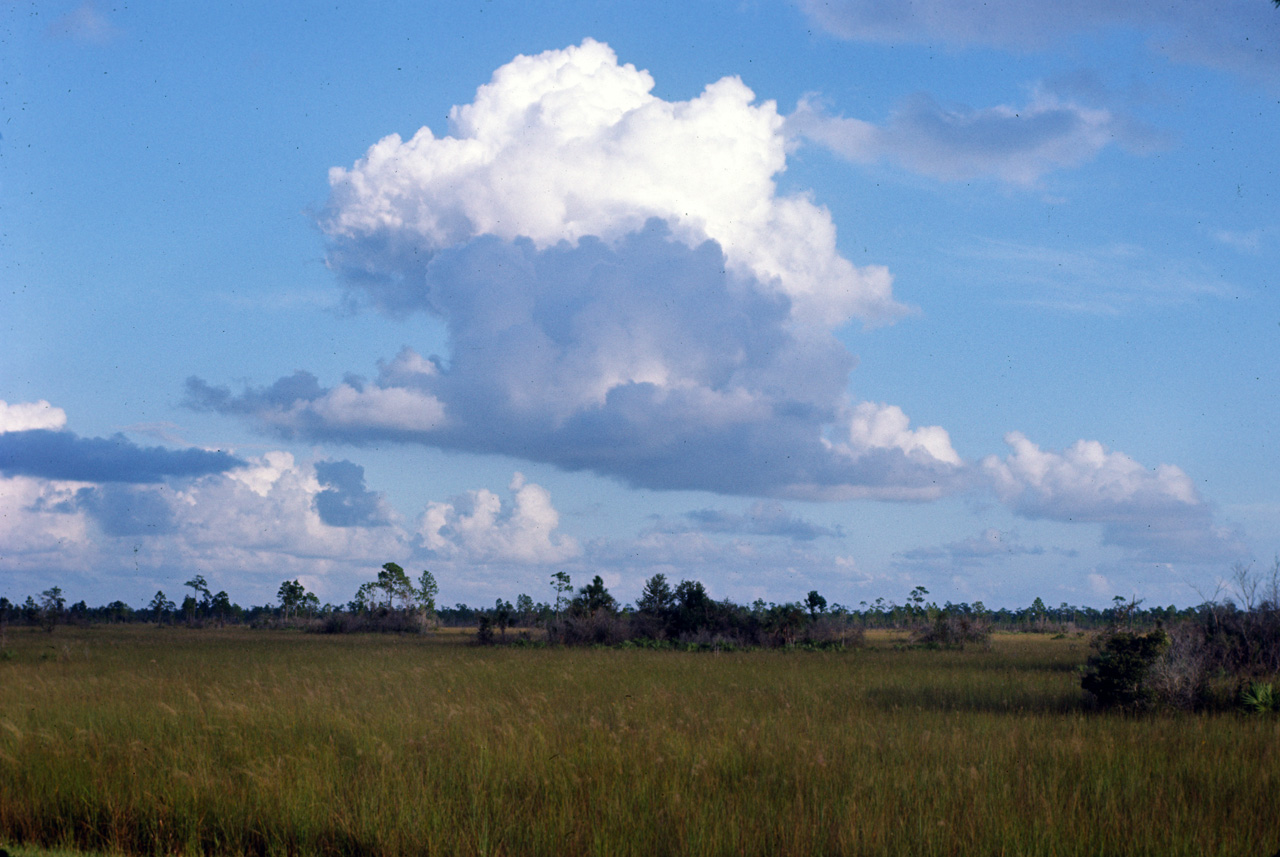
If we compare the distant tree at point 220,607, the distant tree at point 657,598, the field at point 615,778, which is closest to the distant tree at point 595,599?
the distant tree at point 657,598

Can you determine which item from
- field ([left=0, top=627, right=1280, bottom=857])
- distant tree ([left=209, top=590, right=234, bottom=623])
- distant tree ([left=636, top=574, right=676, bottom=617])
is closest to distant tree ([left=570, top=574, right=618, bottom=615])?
distant tree ([left=636, top=574, right=676, bottom=617])

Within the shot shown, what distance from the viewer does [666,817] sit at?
764 cm

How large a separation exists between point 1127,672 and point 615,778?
12.4 meters

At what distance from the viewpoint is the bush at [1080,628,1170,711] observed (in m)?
16.2

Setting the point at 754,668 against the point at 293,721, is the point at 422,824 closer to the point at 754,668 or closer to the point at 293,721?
the point at 293,721

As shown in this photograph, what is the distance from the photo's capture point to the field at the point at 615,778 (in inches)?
288

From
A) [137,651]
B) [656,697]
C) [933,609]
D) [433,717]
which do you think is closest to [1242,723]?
[656,697]

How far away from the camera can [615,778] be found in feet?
28.6

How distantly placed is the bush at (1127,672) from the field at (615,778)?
3.10ft

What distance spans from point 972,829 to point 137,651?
35088 mm

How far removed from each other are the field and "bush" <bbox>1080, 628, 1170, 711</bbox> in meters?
0.94

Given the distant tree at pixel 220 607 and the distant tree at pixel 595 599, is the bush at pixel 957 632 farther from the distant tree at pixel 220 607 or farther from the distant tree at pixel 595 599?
the distant tree at pixel 220 607

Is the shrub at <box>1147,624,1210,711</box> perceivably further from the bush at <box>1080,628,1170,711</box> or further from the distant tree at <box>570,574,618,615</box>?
the distant tree at <box>570,574,618,615</box>

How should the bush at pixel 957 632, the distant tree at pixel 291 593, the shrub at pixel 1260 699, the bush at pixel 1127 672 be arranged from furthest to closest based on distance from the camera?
the distant tree at pixel 291 593 → the bush at pixel 957 632 → the bush at pixel 1127 672 → the shrub at pixel 1260 699
